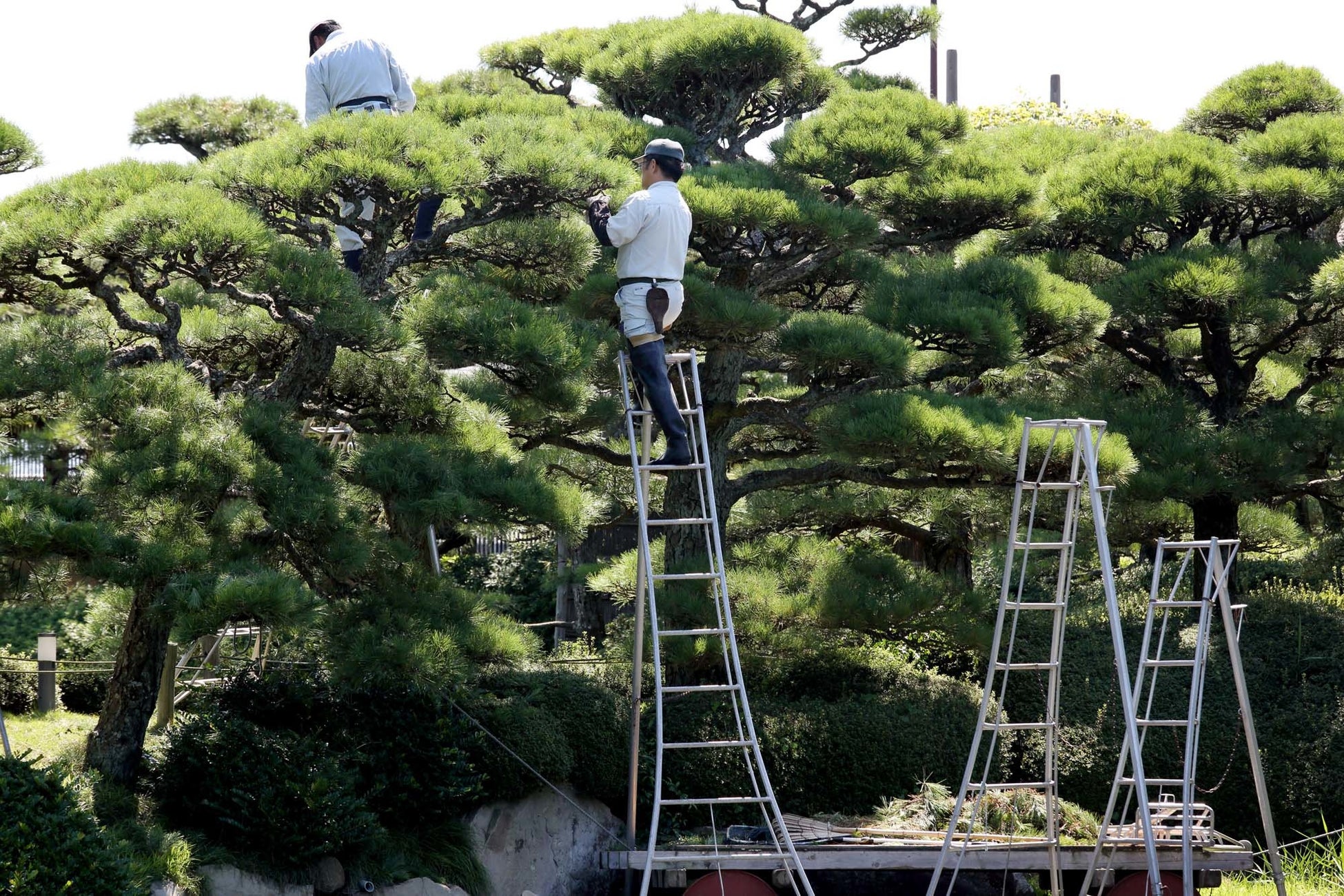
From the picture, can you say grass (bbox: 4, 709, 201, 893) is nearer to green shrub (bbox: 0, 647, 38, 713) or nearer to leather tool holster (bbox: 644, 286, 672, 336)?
green shrub (bbox: 0, 647, 38, 713)

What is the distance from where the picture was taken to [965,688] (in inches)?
380

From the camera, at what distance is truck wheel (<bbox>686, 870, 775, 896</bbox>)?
23.6 feet

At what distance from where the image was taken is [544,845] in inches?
317

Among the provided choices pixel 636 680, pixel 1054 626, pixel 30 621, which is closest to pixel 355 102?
pixel 636 680

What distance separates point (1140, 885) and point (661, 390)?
12.0 feet

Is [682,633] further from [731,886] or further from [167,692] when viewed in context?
[167,692]

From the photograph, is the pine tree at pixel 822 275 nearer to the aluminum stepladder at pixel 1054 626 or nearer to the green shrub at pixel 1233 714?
the aluminum stepladder at pixel 1054 626

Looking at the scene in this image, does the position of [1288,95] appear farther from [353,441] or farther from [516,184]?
[353,441]

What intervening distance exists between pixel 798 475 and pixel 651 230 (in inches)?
133

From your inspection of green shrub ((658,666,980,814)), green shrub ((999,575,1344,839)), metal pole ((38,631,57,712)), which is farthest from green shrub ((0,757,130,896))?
green shrub ((999,575,1344,839))

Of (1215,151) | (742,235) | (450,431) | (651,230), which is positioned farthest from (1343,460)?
(450,431)

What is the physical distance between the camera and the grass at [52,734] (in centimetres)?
727

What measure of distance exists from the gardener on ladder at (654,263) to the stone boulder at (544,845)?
2.40 meters

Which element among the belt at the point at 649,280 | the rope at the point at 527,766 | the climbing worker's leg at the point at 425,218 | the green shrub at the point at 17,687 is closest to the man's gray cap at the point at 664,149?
the belt at the point at 649,280
